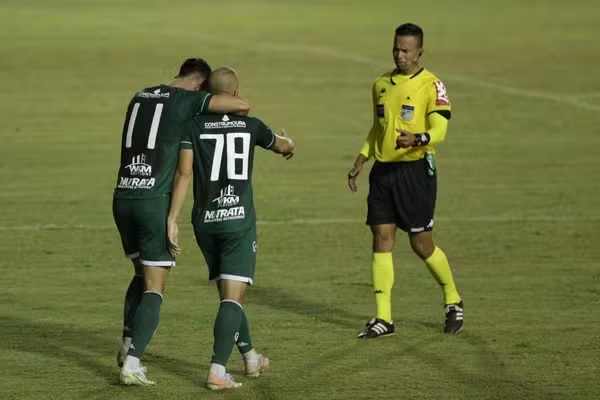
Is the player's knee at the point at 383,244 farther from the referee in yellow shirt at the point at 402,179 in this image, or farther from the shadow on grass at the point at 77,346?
the shadow on grass at the point at 77,346

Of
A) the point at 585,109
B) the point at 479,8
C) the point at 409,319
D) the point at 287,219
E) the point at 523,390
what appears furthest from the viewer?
the point at 479,8

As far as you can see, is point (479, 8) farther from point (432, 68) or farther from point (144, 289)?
point (144, 289)

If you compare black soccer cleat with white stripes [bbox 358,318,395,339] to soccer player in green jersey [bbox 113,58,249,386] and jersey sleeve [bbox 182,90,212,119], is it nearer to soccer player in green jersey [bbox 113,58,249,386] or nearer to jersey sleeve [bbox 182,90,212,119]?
soccer player in green jersey [bbox 113,58,249,386]

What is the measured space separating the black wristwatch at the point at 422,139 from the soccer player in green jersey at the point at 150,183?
1.87 m

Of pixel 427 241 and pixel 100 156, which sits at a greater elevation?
pixel 427 241

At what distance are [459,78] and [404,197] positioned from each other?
66.8ft

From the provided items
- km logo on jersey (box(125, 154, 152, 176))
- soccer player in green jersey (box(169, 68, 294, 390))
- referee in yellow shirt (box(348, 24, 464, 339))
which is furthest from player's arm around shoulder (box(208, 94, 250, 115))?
referee in yellow shirt (box(348, 24, 464, 339))

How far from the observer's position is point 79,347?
40.3 feet

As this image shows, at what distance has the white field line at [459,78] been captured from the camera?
29516mm

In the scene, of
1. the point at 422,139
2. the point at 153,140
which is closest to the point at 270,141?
the point at 153,140

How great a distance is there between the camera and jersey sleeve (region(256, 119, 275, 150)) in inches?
424

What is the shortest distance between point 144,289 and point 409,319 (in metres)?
2.95

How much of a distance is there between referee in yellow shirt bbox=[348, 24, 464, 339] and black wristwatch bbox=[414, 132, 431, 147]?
0.21m

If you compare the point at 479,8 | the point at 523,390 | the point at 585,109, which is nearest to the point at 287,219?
the point at 523,390
